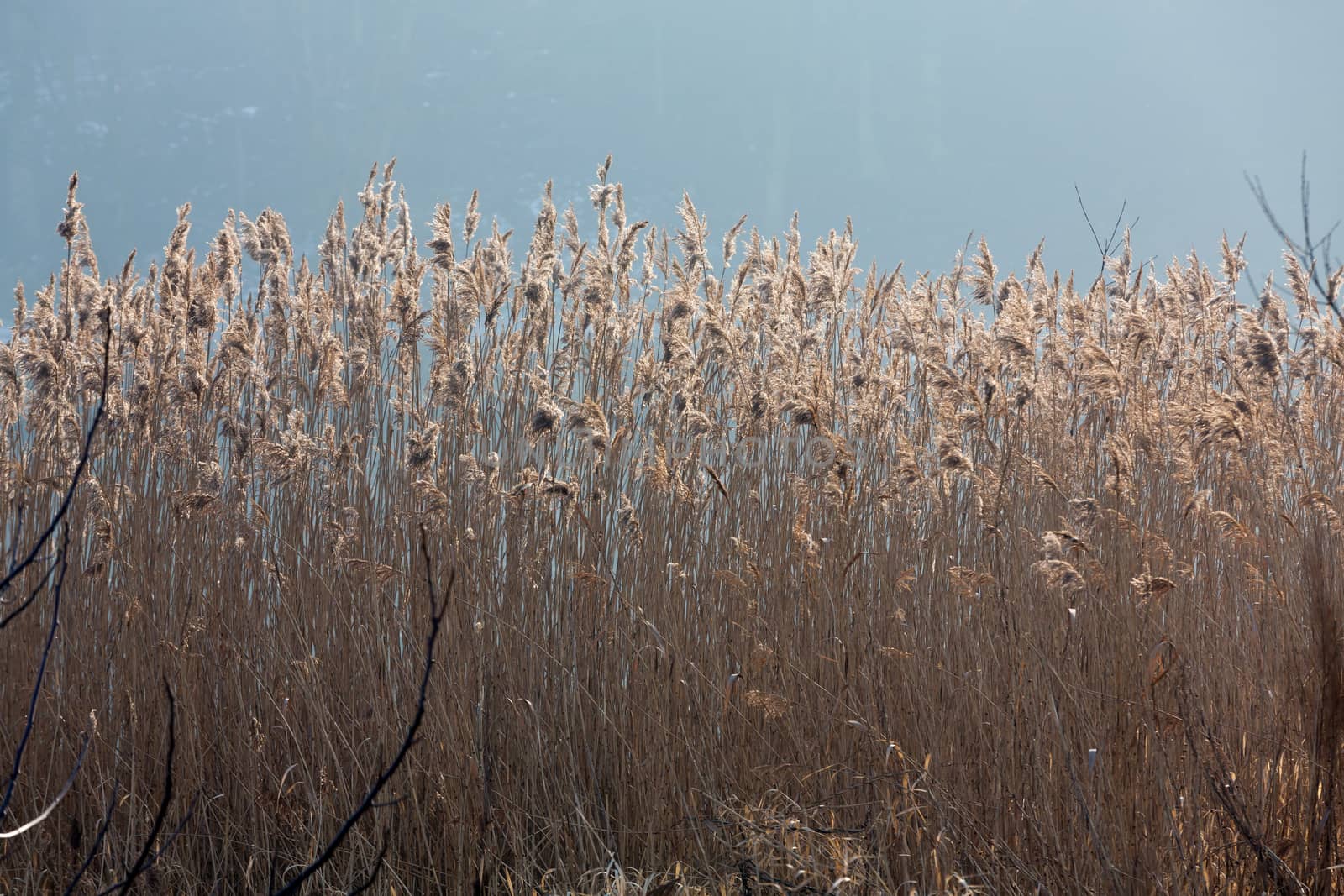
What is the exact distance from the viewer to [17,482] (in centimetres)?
312

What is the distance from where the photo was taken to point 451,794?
101 inches

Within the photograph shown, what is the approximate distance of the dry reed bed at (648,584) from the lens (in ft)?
7.64

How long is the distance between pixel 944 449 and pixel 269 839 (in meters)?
1.89

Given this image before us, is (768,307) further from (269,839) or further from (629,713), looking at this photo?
(269,839)

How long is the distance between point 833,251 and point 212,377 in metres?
2.01

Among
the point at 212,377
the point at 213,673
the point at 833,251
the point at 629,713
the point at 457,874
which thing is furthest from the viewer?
the point at 833,251

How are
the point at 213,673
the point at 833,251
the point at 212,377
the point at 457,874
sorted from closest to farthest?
the point at 457,874 → the point at 213,673 → the point at 212,377 → the point at 833,251

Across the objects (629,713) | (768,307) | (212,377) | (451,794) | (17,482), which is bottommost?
(451,794)

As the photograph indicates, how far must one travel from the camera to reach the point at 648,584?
291cm

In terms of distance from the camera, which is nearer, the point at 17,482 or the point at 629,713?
the point at 629,713

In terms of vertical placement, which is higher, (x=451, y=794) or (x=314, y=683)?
(x=314, y=683)

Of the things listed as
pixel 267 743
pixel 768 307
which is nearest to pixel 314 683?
pixel 267 743

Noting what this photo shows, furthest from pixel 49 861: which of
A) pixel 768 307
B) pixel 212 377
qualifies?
pixel 768 307

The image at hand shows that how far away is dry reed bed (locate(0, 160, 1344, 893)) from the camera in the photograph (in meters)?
2.33
